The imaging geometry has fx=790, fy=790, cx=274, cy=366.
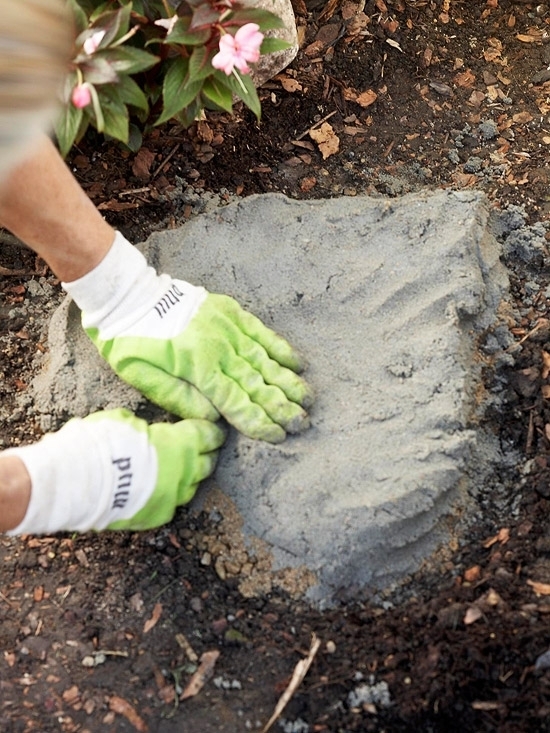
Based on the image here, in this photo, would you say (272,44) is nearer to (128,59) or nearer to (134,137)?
(128,59)

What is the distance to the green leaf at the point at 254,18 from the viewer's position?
6.40 feet

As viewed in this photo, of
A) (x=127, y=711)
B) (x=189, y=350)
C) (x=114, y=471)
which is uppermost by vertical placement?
(x=189, y=350)

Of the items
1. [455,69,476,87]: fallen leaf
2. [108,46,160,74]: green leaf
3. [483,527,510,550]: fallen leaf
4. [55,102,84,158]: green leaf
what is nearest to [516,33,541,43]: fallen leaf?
[455,69,476,87]: fallen leaf

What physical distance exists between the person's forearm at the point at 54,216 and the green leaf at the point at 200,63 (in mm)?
396

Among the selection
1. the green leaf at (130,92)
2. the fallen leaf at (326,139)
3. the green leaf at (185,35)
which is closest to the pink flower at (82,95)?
the green leaf at (130,92)

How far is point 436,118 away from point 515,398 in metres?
1.14

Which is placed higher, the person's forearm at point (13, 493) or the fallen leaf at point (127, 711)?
the person's forearm at point (13, 493)

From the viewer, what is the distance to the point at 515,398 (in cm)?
207

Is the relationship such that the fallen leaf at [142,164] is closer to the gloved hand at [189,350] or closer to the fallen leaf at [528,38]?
the gloved hand at [189,350]

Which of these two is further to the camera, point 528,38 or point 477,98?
point 528,38

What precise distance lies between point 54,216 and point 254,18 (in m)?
0.70

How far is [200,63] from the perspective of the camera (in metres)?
1.97

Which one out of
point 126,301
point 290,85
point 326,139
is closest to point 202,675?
point 126,301

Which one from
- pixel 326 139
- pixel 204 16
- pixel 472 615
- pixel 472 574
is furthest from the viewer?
pixel 326 139
